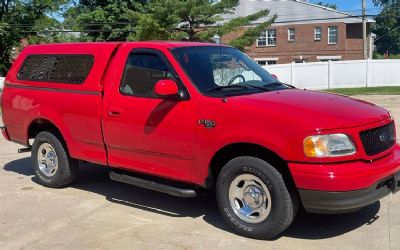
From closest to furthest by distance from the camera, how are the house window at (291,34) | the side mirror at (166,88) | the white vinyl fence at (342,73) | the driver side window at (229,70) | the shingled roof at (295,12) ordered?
the side mirror at (166,88) < the driver side window at (229,70) < the white vinyl fence at (342,73) < the shingled roof at (295,12) < the house window at (291,34)

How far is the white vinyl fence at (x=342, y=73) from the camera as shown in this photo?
2828 centimetres

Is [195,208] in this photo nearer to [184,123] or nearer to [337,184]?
[184,123]

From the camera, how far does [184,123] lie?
520 centimetres

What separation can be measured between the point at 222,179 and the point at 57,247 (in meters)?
1.68

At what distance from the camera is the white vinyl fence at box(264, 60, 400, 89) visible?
28.3 m

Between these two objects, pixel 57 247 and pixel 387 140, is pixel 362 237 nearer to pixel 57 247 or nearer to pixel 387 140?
pixel 387 140

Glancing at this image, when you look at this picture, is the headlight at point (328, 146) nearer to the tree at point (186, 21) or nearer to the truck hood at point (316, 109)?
the truck hood at point (316, 109)

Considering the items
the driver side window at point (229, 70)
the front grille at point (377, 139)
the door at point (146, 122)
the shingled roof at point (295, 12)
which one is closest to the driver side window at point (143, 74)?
the door at point (146, 122)

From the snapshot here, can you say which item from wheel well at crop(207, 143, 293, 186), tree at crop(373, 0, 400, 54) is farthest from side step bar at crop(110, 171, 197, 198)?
tree at crop(373, 0, 400, 54)

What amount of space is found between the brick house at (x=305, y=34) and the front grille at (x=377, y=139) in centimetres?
3939

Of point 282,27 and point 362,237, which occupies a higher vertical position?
point 282,27

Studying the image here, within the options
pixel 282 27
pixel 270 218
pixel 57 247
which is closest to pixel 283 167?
pixel 270 218

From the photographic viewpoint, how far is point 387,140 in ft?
16.4

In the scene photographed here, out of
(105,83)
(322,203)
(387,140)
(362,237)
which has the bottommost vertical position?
(362,237)
